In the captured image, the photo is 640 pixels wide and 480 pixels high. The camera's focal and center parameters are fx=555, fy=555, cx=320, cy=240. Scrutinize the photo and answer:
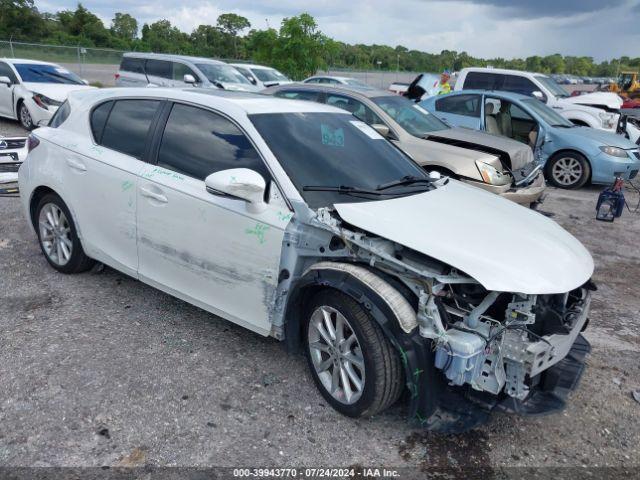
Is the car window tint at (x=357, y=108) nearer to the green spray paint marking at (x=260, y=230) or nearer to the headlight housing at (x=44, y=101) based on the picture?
the green spray paint marking at (x=260, y=230)

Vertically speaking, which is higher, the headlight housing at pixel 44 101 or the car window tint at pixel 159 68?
the car window tint at pixel 159 68

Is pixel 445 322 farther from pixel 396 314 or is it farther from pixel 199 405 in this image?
pixel 199 405

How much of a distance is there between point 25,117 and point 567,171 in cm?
1128

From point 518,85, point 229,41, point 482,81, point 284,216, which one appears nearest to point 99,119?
point 284,216

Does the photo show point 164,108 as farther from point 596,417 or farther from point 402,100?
point 402,100

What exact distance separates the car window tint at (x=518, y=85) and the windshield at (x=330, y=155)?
10493mm

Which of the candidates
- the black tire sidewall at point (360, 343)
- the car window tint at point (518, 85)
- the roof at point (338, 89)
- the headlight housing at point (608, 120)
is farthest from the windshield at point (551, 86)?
the black tire sidewall at point (360, 343)

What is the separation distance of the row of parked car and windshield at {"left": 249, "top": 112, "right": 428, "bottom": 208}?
14 mm

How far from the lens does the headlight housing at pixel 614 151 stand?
9.90m

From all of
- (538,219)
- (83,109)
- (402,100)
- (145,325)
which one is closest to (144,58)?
(402,100)

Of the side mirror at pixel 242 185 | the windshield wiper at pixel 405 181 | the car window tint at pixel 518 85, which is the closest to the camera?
the side mirror at pixel 242 185

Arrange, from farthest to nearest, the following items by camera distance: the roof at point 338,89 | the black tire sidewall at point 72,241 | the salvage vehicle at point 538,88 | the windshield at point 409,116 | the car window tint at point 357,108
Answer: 1. the salvage vehicle at point 538,88
2. the roof at point 338,89
3. the windshield at point 409,116
4. the car window tint at point 357,108
5. the black tire sidewall at point 72,241

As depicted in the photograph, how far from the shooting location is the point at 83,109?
4.57 meters

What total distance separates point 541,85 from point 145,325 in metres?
12.2
